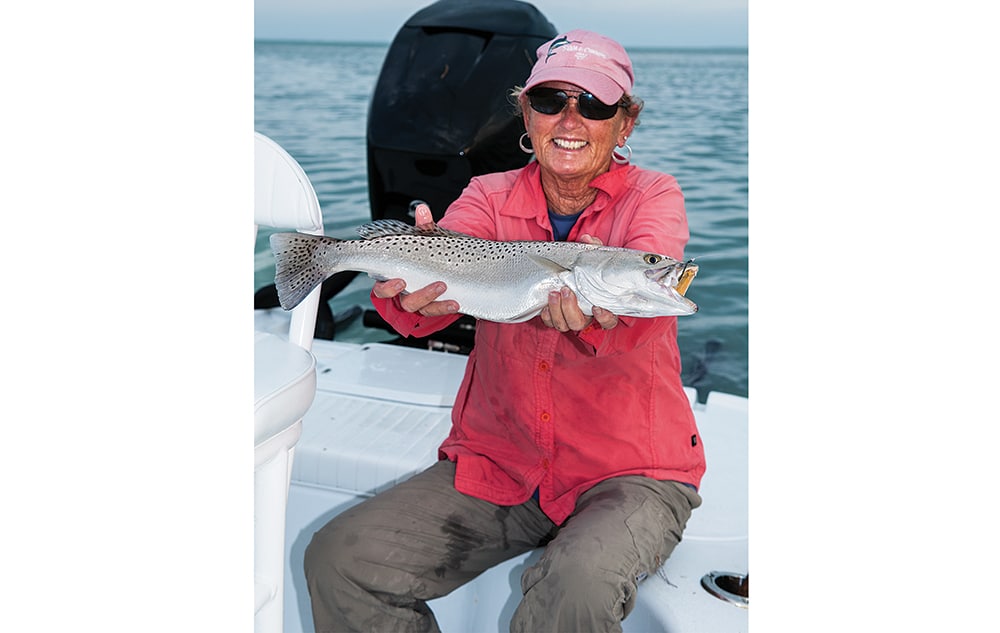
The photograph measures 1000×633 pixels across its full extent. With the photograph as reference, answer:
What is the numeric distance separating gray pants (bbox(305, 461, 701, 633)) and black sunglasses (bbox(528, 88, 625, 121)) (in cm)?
75

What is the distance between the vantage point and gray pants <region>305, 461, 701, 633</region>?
1.71 metres

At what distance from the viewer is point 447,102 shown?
341 cm

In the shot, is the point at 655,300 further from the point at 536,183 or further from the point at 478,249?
the point at 536,183

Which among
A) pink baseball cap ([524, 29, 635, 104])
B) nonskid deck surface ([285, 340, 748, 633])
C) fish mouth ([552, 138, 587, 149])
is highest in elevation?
pink baseball cap ([524, 29, 635, 104])

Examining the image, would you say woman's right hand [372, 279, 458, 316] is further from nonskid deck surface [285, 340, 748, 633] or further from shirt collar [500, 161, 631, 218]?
nonskid deck surface [285, 340, 748, 633]

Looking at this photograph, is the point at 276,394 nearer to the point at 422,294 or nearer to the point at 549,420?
the point at 422,294

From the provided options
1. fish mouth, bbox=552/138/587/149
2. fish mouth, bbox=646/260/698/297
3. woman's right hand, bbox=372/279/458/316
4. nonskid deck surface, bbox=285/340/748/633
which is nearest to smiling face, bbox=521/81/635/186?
fish mouth, bbox=552/138/587/149

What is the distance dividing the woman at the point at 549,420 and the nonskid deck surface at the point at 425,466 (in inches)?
5.3

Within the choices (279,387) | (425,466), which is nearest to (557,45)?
(279,387)

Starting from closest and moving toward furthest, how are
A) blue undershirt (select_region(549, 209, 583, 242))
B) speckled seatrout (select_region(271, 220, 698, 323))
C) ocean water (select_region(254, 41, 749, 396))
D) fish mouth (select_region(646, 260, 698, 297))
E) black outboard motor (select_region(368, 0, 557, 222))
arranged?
fish mouth (select_region(646, 260, 698, 297))
speckled seatrout (select_region(271, 220, 698, 323))
blue undershirt (select_region(549, 209, 583, 242))
black outboard motor (select_region(368, 0, 557, 222))
ocean water (select_region(254, 41, 749, 396))

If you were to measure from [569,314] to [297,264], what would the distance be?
1.68ft

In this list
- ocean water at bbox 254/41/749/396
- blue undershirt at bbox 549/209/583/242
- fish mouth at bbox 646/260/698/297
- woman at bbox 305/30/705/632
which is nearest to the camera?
fish mouth at bbox 646/260/698/297
